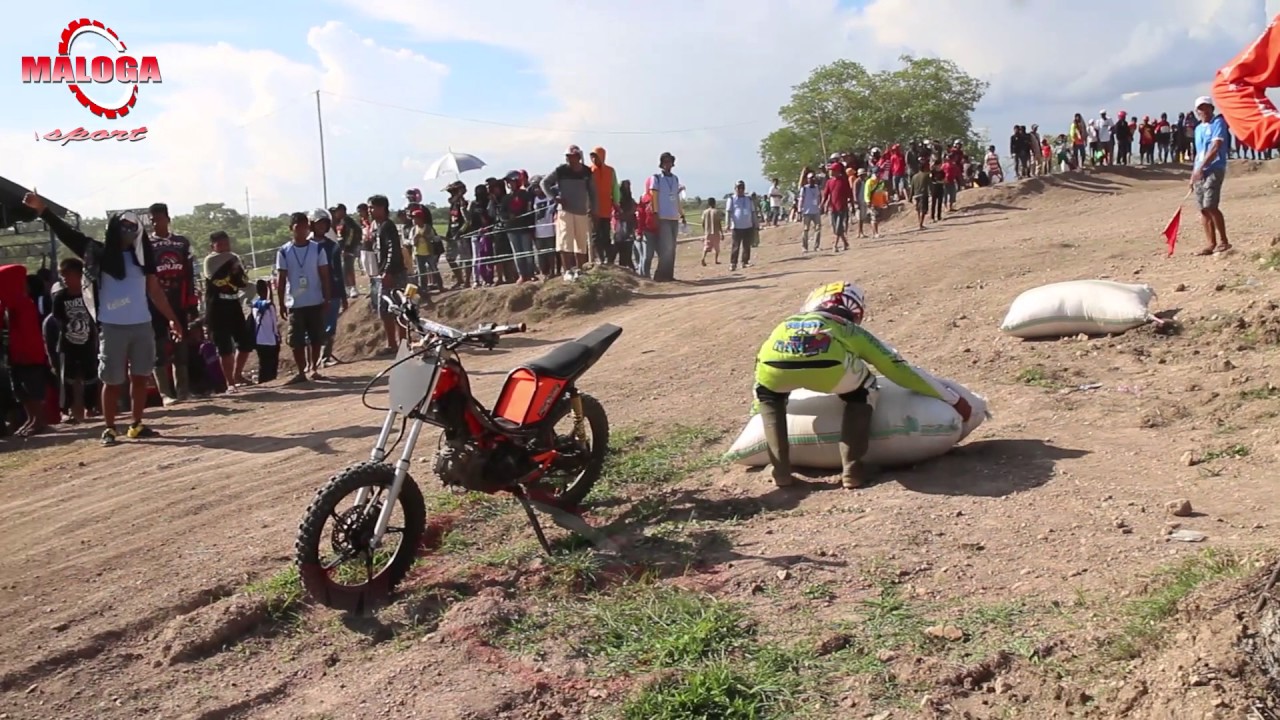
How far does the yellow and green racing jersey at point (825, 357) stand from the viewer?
570 centimetres

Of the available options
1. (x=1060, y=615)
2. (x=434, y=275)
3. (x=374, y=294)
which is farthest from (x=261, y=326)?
(x=1060, y=615)

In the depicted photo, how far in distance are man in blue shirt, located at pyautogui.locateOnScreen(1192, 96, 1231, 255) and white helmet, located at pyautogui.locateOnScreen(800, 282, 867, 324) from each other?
6.18 metres

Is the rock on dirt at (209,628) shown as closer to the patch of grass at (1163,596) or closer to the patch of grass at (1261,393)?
the patch of grass at (1163,596)

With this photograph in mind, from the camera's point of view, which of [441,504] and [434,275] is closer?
[441,504]

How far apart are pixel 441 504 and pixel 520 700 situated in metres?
2.41

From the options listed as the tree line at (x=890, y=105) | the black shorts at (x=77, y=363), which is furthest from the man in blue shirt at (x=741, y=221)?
the tree line at (x=890, y=105)

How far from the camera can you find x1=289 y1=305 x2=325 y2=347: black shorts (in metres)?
11.3

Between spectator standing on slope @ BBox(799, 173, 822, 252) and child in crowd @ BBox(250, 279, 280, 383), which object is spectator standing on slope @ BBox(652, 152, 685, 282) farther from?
Answer: child in crowd @ BBox(250, 279, 280, 383)

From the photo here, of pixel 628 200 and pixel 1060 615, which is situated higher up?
pixel 628 200

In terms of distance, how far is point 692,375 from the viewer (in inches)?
374

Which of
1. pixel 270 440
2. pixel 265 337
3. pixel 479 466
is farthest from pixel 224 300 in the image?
pixel 479 466

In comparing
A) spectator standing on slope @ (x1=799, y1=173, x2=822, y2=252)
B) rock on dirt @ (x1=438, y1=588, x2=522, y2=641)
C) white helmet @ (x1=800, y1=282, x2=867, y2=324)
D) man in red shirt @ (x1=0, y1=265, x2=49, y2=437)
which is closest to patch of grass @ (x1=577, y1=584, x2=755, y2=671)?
rock on dirt @ (x1=438, y1=588, x2=522, y2=641)

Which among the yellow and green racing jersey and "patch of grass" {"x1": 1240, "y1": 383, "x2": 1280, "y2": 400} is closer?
the yellow and green racing jersey

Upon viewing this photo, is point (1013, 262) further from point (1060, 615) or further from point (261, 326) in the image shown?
point (1060, 615)
